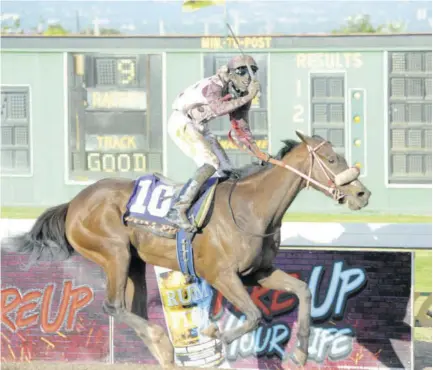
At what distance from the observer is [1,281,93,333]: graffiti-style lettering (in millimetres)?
8086

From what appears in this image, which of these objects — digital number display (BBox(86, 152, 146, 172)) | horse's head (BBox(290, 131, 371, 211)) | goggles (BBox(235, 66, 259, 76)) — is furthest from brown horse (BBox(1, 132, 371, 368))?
digital number display (BBox(86, 152, 146, 172))

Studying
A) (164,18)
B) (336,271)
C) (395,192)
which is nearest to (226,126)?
(395,192)

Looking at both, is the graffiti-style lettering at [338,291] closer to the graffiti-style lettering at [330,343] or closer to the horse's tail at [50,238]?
the graffiti-style lettering at [330,343]

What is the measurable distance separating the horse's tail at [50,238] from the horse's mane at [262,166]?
139 centimetres

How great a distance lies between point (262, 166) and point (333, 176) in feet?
2.14

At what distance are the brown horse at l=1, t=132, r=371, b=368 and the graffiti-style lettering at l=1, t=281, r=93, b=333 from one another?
553mm

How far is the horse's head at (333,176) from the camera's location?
21.6 ft

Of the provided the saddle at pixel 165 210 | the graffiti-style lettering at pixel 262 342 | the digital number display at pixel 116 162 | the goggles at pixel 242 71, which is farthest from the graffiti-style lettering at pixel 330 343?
the digital number display at pixel 116 162

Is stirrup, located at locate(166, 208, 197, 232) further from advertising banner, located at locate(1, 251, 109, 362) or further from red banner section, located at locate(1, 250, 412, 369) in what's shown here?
advertising banner, located at locate(1, 251, 109, 362)

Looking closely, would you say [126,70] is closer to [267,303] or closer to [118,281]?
[267,303]

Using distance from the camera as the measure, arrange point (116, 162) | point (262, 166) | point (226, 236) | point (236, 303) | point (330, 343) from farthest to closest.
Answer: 1. point (116, 162)
2. point (330, 343)
3. point (262, 166)
4. point (226, 236)
5. point (236, 303)

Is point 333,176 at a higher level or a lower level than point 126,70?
lower

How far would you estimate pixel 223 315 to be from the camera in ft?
25.8

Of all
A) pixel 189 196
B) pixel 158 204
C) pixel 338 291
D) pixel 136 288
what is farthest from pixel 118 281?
pixel 338 291
